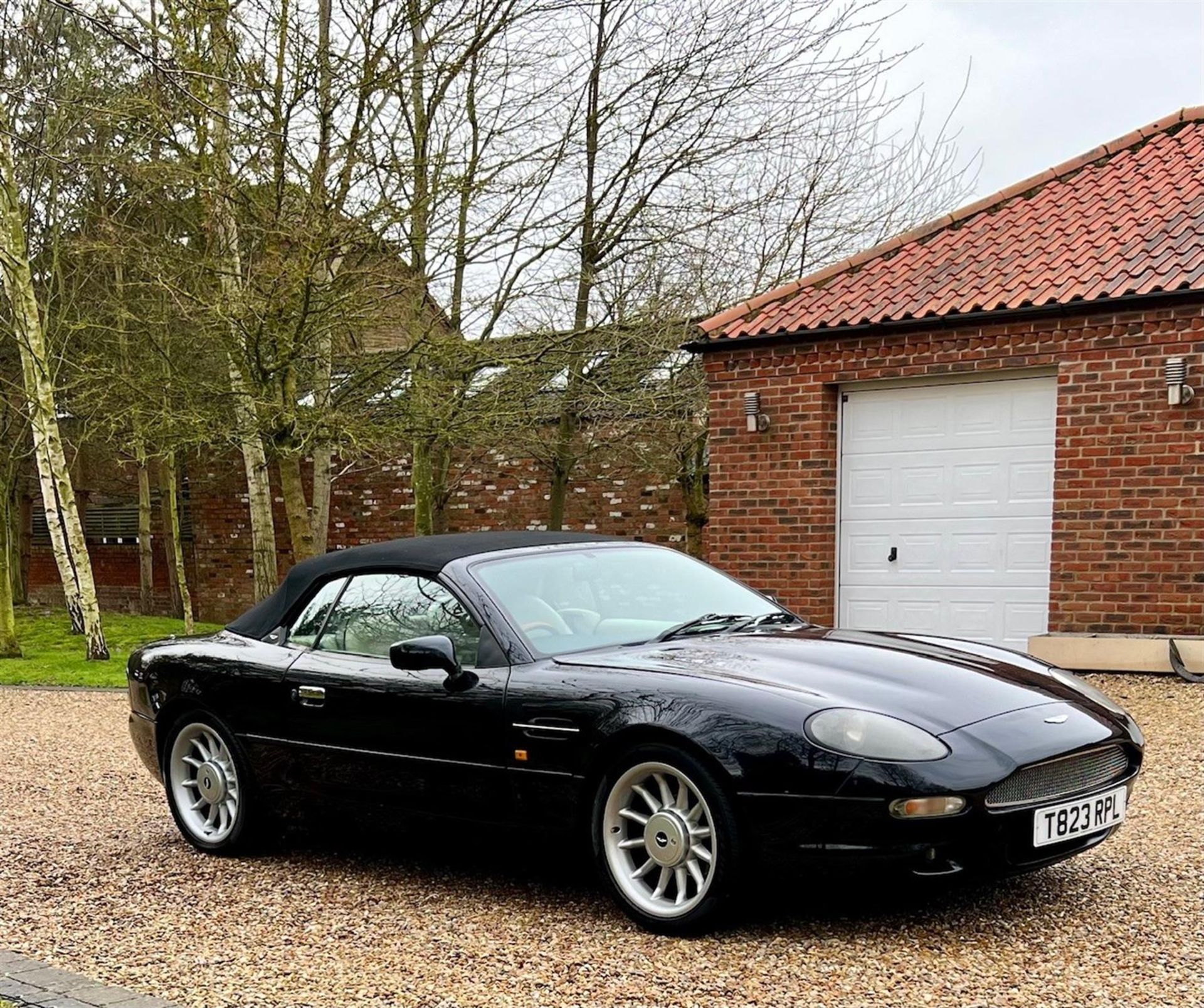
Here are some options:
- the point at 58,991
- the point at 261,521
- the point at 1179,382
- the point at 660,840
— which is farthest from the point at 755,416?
the point at 58,991

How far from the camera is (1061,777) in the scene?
422 cm

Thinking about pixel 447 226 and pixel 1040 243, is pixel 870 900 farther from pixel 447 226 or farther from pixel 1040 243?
pixel 447 226

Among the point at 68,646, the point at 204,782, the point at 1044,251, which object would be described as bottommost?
the point at 68,646

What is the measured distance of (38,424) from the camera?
1545 centimetres

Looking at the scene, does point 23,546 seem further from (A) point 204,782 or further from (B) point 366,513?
(A) point 204,782

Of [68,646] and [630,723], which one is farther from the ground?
[630,723]

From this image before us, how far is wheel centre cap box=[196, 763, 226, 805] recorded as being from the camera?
584 centimetres

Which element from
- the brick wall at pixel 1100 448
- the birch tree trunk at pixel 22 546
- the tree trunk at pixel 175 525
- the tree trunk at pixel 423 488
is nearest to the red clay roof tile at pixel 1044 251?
the brick wall at pixel 1100 448

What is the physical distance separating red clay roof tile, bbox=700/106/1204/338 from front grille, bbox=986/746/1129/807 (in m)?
6.76

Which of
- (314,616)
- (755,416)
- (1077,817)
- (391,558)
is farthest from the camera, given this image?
(755,416)

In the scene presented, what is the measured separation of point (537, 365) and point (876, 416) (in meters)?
4.64

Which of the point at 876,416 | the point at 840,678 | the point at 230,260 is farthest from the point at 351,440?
the point at 840,678

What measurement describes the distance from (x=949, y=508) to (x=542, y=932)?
7979 mm

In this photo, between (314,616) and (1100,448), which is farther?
(1100,448)
